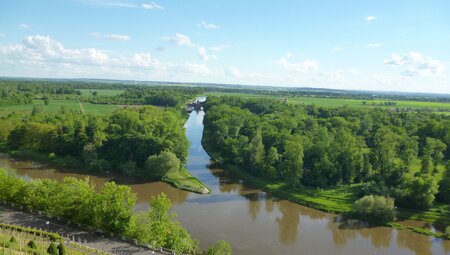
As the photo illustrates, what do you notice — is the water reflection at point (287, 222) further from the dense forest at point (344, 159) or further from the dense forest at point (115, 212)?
the dense forest at point (115, 212)

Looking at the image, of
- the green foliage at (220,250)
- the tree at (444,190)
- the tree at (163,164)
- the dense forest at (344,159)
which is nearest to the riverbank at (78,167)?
the tree at (163,164)

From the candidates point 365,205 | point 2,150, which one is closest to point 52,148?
point 2,150

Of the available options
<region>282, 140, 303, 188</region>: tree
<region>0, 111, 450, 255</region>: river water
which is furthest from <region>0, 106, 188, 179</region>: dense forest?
<region>282, 140, 303, 188</region>: tree

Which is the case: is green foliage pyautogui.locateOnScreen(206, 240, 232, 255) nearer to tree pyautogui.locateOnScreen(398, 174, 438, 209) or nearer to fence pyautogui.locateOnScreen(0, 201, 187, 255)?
fence pyautogui.locateOnScreen(0, 201, 187, 255)

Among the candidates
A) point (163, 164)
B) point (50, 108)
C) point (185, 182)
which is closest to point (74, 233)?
point (163, 164)

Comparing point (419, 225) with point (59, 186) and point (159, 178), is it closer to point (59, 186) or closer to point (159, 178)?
point (159, 178)

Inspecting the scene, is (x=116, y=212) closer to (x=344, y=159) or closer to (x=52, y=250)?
(x=52, y=250)

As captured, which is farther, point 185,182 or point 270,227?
point 185,182
